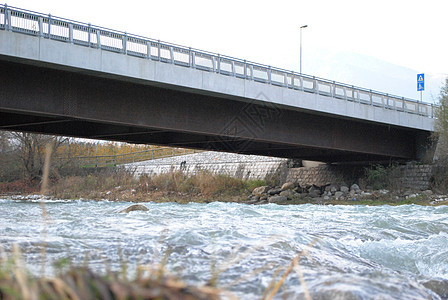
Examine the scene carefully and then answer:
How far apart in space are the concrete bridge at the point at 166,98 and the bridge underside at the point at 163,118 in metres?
0.05

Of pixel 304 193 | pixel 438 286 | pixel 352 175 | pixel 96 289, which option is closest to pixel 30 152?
pixel 304 193

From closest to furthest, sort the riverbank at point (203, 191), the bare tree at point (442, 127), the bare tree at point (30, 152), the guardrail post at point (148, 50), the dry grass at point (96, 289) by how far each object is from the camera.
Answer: the dry grass at point (96, 289), the guardrail post at point (148, 50), the riverbank at point (203, 191), the bare tree at point (442, 127), the bare tree at point (30, 152)

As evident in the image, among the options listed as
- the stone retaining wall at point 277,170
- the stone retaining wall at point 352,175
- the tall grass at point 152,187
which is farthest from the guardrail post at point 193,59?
the stone retaining wall at point 277,170

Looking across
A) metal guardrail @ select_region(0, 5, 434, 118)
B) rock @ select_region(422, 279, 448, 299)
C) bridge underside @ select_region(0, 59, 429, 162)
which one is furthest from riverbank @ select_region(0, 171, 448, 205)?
rock @ select_region(422, 279, 448, 299)

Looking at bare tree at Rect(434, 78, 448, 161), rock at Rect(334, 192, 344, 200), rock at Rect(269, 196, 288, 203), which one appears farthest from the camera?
bare tree at Rect(434, 78, 448, 161)

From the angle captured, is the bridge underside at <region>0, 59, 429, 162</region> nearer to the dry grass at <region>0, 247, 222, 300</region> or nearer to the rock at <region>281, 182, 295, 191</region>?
the rock at <region>281, 182, 295, 191</region>

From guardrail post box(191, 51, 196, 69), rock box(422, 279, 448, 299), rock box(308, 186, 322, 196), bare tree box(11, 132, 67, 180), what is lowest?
rock box(308, 186, 322, 196)

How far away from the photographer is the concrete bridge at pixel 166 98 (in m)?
18.4

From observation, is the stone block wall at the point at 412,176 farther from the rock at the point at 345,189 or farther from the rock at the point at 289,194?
the rock at the point at 289,194

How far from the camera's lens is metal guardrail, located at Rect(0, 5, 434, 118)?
61.1 ft

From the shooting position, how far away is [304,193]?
36.0 metres

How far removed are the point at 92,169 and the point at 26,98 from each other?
31.8 meters

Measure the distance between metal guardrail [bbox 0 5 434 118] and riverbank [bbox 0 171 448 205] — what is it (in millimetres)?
6143

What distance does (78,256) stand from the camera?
670 cm
